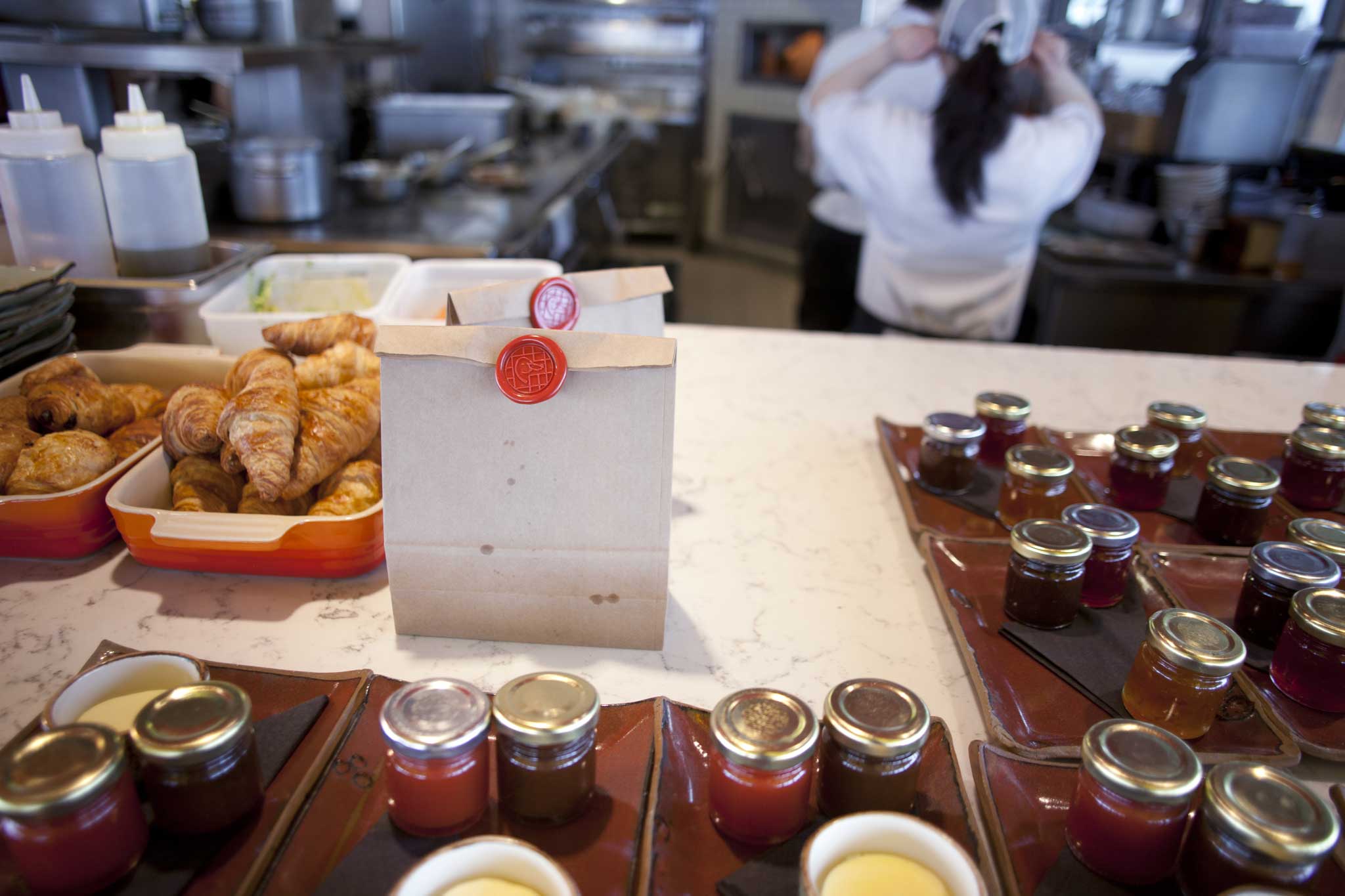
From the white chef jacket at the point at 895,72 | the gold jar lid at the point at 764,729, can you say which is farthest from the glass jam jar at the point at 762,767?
the white chef jacket at the point at 895,72

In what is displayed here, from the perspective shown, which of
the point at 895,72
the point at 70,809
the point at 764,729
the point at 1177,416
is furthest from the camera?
the point at 895,72

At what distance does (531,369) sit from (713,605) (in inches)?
15.0

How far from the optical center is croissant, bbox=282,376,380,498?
1.01 meters

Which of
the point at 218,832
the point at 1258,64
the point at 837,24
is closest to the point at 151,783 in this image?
the point at 218,832

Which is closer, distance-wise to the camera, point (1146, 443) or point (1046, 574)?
point (1046, 574)

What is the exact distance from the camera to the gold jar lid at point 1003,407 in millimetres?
1357

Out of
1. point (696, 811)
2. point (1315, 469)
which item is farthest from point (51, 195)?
point (1315, 469)

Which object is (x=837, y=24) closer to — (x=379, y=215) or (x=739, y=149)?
(x=739, y=149)

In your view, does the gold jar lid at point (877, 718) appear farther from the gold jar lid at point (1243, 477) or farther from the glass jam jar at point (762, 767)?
the gold jar lid at point (1243, 477)

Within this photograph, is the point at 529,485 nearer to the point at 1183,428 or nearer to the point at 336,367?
the point at 336,367

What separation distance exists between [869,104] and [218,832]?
7.56 ft

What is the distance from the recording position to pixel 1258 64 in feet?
11.5

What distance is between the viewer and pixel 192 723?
650mm

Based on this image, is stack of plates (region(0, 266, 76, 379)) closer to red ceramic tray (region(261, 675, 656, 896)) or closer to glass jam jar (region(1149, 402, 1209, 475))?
red ceramic tray (region(261, 675, 656, 896))
